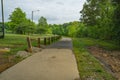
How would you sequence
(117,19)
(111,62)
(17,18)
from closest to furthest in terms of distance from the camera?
1. (111,62)
2. (117,19)
3. (17,18)

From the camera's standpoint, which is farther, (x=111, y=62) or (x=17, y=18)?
(x=17, y=18)

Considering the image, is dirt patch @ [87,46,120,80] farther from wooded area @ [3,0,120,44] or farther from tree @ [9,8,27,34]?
tree @ [9,8,27,34]

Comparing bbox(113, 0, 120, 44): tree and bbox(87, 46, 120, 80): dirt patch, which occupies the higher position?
bbox(113, 0, 120, 44): tree

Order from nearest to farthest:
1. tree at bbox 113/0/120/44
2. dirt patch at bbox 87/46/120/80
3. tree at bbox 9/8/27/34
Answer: dirt patch at bbox 87/46/120/80, tree at bbox 113/0/120/44, tree at bbox 9/8/27/34

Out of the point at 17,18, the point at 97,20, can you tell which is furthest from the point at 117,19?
the point at 17,18

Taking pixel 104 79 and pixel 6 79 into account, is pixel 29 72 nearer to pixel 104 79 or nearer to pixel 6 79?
pixel 6 79

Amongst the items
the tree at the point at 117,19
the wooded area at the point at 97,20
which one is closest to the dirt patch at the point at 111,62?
the tree at the point at 117,19

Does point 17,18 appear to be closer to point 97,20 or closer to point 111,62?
point 97,20

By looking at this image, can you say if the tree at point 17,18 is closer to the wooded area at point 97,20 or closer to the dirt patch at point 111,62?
the wooded area at point 97,20

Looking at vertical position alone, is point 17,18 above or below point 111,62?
above

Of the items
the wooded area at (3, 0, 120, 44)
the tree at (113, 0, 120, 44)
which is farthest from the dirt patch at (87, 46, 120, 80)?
the wooded area at (3, 0, 120, 44)

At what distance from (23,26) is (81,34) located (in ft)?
94.0

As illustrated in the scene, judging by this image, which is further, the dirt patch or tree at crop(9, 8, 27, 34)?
tree at crop(9, 8, 27, 34)

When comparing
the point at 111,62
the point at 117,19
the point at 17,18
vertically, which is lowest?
the point at 111,62
